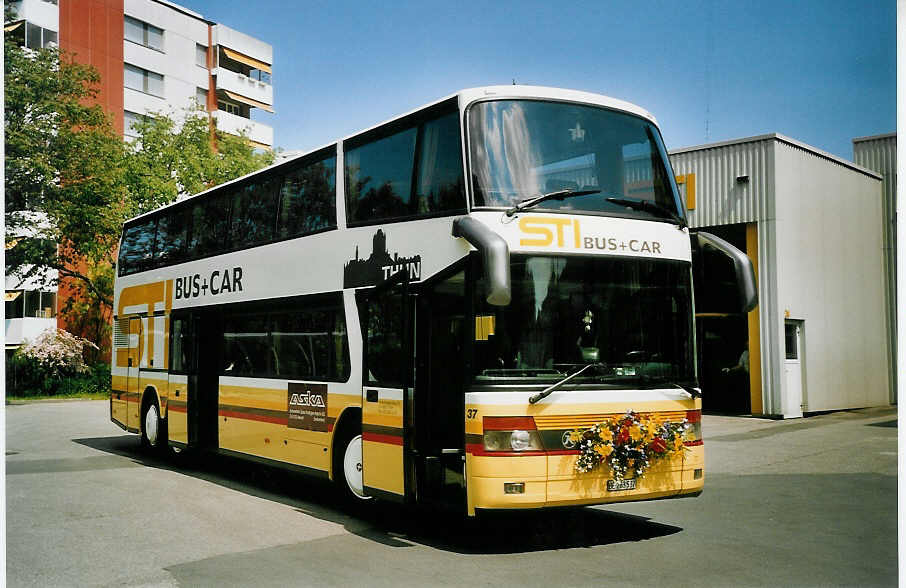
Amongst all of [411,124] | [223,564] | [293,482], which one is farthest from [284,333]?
[223,564]

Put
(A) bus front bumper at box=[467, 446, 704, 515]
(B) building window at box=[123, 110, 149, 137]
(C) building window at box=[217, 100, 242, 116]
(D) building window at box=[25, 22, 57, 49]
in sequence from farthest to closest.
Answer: (C) building window at box=[217, 100, 242, 116], (B) building window at box=[123, 110, 149, 137], (D) building window at box=[25, 22, 57, 49], (A) bus front bumper at box=[467, 446, 704, 515]

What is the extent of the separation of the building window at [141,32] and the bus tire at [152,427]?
561 centimetres

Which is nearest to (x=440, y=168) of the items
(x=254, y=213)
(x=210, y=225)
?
(x=254, y=213)

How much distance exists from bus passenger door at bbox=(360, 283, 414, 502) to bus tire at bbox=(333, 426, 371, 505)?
0.83 feet

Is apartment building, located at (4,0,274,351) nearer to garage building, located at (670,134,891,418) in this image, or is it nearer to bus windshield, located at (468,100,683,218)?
bus windshield, located at (468,100,683,218)

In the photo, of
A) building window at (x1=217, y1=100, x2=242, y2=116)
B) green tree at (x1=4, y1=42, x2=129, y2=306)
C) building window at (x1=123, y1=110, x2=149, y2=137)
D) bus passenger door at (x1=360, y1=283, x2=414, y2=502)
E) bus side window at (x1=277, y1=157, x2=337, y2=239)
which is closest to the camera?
bus passenger door at (x1=360, y1=283, x2=414, y2=502)

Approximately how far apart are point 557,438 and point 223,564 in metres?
2.77

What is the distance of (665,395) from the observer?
25.7 ft

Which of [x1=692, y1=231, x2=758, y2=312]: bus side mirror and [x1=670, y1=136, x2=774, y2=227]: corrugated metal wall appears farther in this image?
[x1=670, y1=136, x2=774, y2=227]: corrugated metal wall

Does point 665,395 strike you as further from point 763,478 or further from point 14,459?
point 14,459

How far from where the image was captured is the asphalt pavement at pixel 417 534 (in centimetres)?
675

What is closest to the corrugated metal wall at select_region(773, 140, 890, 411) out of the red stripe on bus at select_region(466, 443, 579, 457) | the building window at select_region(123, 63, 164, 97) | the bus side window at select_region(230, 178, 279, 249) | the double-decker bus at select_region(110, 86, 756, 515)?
the double-decker bus at select_region(110, 86, 756, 515)

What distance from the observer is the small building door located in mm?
20625

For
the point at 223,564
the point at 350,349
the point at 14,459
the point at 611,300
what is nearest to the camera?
the point at 223,564
